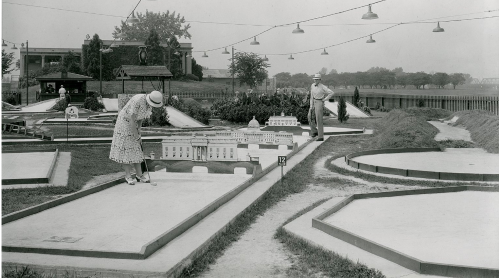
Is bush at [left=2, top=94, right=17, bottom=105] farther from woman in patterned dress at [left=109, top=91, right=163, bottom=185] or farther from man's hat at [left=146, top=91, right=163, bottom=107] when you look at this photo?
man's hat at [left=146, top=91, right=163, bottom=107]

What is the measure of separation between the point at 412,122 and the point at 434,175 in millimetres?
9142

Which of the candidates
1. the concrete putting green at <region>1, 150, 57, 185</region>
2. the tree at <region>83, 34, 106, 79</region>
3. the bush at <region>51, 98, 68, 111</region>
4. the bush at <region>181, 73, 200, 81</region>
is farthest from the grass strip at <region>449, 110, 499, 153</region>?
the tree at <region>83, 34, 106, 79</region>

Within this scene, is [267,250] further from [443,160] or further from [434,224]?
[443,160]

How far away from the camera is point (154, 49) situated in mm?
29156

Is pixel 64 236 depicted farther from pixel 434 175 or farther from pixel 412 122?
pixel 412 122

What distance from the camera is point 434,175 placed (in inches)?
435

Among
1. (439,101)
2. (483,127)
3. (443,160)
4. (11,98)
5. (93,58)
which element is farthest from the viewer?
(11,98)

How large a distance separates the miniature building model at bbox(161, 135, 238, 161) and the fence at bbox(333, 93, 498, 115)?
32.9 ft

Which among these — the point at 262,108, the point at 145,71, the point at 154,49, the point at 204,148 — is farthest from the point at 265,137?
the point at 154,49

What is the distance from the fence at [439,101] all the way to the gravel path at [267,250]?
10.6m

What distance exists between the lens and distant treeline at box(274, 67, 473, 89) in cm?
2281

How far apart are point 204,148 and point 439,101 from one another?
89.9 ft

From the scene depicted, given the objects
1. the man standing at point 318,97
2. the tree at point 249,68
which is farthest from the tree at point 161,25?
the tree at point 249,68

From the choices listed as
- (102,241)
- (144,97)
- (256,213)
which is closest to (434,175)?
(256,213)
